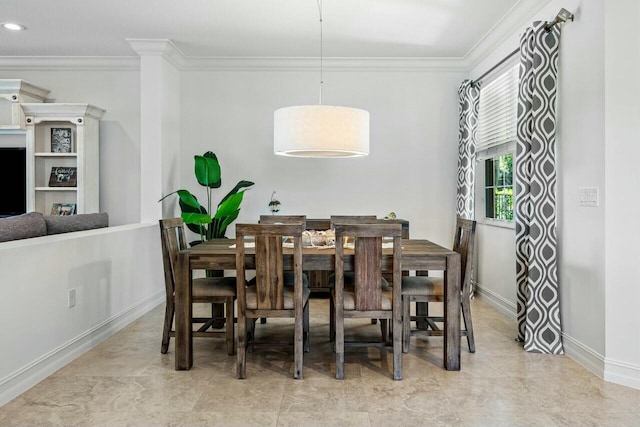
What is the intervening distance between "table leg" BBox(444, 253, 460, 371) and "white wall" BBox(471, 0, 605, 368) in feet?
2.66

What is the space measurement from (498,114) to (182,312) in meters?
3.48

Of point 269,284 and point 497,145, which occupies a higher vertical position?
point 497,145

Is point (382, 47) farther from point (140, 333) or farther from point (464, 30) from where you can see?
point (140, 333)

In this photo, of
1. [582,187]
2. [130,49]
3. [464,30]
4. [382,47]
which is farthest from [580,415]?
[130,49]

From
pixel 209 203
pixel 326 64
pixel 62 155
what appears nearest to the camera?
pixel 62 155

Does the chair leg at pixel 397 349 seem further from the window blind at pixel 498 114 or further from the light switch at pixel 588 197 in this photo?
the window blind at pixel 498 114

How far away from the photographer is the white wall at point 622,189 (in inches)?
103

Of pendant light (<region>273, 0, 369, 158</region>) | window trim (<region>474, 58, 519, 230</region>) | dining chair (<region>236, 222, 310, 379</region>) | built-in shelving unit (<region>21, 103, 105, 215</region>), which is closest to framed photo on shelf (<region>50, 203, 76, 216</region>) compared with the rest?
built-in shelving unit (<region>21, 103, 105, 215</region>)

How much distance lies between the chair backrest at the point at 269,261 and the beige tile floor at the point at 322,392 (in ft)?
1.60

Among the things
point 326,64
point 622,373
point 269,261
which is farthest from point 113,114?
point 622,373

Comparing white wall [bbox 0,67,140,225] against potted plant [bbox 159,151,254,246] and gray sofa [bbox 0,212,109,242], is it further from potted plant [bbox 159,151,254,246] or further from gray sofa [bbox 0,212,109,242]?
gray sofa [bbox 0,212,109,242]

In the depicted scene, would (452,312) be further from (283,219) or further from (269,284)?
(283,219)

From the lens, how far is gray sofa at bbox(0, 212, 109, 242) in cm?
276

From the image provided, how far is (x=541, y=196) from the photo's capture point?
3225mm
